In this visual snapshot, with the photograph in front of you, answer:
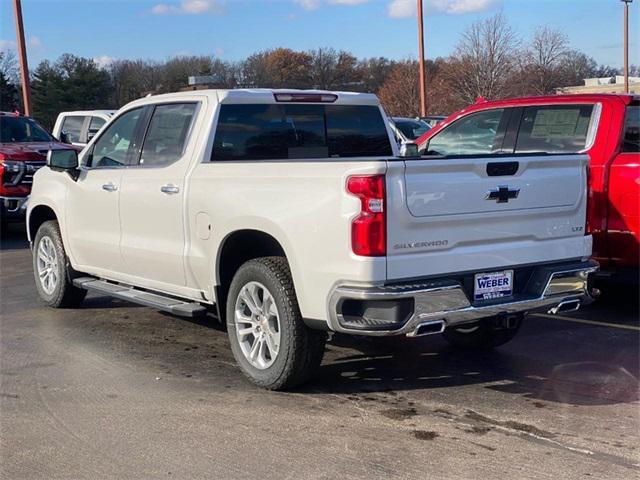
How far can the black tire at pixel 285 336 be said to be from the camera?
472 cm

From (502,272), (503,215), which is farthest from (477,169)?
(502,272)

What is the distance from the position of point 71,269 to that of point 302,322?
327 centimetres

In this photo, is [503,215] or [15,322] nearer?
[503,215]

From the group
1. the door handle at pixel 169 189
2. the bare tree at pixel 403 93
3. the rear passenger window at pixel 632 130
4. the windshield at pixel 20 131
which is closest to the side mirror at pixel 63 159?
the door handle at pixel 169 189

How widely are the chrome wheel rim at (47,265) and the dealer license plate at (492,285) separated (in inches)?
172

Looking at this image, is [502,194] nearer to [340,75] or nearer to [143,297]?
[143,297]

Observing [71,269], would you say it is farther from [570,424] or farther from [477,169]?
[570,424]

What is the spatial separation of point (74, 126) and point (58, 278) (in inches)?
433

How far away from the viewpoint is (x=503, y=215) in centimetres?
471

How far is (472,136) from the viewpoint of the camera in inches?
309

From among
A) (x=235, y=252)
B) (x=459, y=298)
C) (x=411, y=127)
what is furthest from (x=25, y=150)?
(x=411, y=127)

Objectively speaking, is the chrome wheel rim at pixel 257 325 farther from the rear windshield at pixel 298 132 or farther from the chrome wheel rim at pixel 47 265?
the chrome wheel rim at pixel 47 265

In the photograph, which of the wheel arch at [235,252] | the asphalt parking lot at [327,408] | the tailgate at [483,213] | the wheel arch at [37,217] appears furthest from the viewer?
the wheel arch at [37,217]

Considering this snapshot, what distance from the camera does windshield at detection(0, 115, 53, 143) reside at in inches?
521
